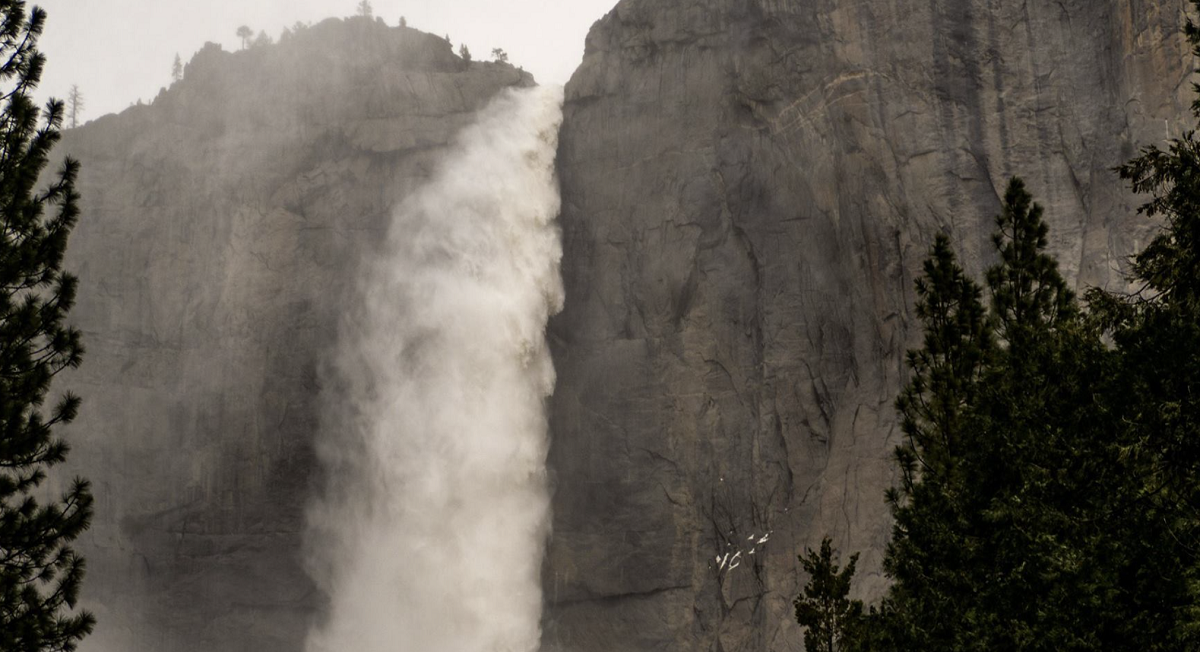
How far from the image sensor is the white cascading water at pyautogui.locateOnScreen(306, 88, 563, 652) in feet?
140

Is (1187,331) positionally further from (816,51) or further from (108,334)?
(108,334)

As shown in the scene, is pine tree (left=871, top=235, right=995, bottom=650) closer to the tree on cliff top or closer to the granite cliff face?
the tree on cliff top

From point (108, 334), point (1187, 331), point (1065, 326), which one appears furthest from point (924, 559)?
point (108, 334)

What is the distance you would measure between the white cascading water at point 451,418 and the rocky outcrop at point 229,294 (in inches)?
49.6

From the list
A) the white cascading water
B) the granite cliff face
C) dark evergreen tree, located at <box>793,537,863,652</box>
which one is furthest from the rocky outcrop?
dark evergreen tree, located at <box>793,537,863,652</box>

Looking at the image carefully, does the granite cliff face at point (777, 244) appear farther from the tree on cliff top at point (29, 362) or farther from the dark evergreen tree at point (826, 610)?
the tree on cliff top at point (29, 362)

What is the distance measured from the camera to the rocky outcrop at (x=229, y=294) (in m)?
45.1

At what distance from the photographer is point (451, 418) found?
44.3 metres

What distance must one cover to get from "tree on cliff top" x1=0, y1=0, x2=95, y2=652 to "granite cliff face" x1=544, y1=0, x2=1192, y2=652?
2533cm

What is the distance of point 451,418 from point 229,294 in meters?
10.6

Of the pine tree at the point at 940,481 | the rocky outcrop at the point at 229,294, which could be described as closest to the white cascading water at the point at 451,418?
the rocky outcrop at the point at 229,294

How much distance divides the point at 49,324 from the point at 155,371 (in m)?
33.3

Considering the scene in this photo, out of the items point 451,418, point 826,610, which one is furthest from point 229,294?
point 826,610

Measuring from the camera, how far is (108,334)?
47.9m
